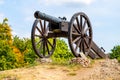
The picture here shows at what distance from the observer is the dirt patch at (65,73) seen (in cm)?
2044

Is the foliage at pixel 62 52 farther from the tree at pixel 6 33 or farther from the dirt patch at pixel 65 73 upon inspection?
the dirt patch at pixel 65 73

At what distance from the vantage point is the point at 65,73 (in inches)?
837

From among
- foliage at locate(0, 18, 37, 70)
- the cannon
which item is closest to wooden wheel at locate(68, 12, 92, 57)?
the cannon

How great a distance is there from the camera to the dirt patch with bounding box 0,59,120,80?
67.1ft

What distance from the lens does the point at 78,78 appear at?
2052 cm

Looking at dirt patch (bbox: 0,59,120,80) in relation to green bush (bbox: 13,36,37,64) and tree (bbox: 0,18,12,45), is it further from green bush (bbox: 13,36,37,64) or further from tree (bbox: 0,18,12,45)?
green bush (bbox: 13,36,37,64)

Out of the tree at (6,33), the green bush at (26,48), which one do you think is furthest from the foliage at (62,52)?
the tree at (6,33)

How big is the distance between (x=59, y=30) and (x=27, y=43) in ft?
96.9

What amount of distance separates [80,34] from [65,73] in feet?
10.0

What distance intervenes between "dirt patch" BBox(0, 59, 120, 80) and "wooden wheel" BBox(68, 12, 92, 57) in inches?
47.6

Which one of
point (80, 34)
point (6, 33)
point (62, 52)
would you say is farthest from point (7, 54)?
point (80, 34)

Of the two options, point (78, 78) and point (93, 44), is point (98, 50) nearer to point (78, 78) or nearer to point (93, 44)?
point (93, 44)

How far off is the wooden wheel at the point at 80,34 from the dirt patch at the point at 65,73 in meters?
1.21

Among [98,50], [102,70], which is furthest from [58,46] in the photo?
[102,70]
